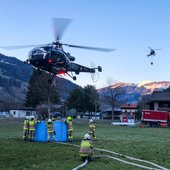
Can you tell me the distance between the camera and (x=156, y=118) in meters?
76.0

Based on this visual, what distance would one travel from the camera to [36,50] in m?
34.4

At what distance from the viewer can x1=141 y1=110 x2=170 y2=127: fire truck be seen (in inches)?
2980

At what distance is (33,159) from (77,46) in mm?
15542

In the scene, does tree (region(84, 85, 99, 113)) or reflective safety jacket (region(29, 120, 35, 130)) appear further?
tree (region(84, 85, 99, 113))

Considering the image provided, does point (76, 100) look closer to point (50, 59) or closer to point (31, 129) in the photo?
point (50, 59)

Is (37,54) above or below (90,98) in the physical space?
below

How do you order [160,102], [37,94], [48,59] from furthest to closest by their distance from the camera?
[37,94] < [160,102] < [48,59]

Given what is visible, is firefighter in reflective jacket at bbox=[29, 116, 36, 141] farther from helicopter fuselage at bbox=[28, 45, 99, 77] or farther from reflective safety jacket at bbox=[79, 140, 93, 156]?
reflective safety jacket at bbox=[79, 140, 93, 156]

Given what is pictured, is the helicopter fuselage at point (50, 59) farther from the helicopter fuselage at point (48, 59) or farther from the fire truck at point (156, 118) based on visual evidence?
the fire truck at point (156, 118)

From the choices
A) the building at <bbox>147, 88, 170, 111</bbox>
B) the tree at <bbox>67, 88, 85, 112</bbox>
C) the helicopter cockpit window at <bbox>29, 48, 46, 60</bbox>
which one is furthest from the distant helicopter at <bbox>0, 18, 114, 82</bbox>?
the tree at <bbox>67, 88, 85, 112</bbox>

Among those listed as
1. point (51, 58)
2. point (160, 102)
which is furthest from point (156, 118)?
point (51, 58)

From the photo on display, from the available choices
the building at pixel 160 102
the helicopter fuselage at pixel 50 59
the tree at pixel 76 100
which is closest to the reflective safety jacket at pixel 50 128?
the helicopter fuselage at pixel 50 59

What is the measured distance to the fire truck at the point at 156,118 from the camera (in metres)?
75.7

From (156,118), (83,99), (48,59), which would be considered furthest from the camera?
(83,99)
